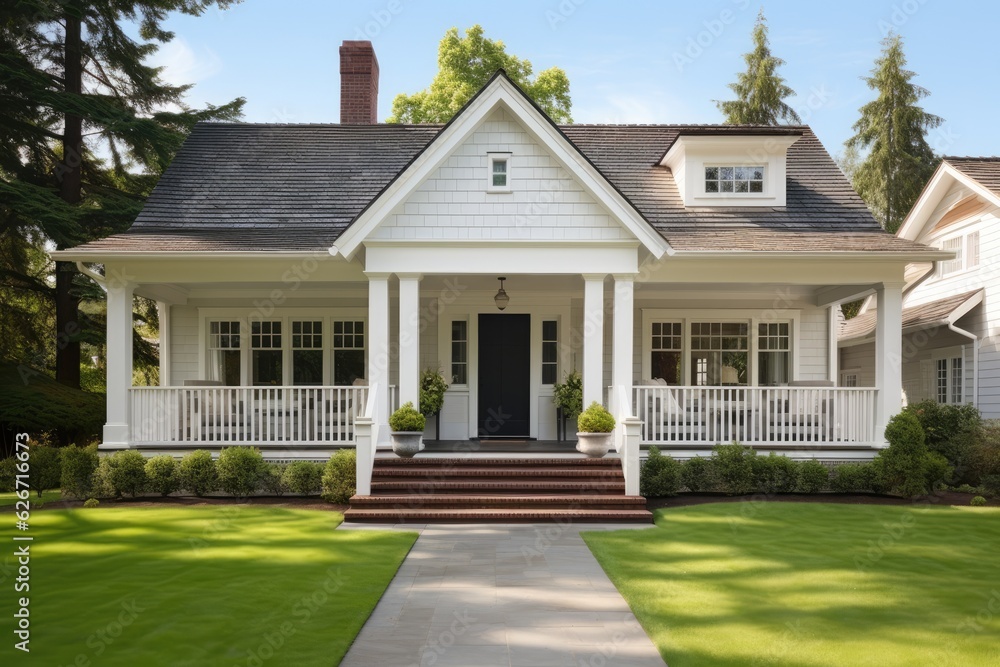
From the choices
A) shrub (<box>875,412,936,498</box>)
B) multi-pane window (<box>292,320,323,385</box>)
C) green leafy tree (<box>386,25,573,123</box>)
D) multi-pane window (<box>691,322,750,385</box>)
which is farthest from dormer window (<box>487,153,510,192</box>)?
green leafy tree (<box>386,25,573,123</box>)

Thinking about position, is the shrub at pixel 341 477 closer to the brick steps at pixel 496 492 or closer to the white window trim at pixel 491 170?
the brick steps at pixel 496 492

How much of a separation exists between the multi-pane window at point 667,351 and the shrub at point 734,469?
3.42 metres

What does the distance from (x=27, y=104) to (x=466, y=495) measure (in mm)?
17079

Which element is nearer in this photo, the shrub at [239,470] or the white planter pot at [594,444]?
the white planter pot at [594,444]

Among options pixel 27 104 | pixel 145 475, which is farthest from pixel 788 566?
pixel 27 104

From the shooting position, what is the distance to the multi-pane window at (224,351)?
54.4 feet

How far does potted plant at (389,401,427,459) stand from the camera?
12.6 meters

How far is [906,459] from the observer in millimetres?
13305

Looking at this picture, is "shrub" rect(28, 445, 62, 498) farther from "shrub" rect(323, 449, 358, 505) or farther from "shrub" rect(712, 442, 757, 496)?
"shrub" rect(712, 442, 757, 496)

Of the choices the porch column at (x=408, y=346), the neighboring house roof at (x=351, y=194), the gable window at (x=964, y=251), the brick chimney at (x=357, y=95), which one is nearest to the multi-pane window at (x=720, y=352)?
the neighboring house roof at (x=351, y=194)

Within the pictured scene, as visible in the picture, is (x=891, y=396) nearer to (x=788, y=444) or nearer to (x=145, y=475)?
(x=788, y=444)

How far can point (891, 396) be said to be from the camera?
45.7 ft

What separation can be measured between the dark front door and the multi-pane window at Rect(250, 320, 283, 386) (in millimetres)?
4159

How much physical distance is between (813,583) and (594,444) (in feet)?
16.8
